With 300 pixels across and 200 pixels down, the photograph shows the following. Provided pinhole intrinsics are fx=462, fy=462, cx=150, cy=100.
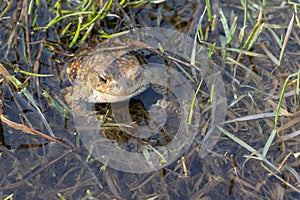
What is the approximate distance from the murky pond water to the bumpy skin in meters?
0.12

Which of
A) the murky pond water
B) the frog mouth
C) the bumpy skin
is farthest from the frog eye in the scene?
the murky pond water

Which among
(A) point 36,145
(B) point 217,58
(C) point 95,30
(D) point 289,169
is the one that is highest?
(C) point 95,30

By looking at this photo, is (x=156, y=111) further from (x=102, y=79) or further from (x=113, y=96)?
(x=102, y=79)

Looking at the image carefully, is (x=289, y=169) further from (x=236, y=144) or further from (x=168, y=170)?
(x=168, y=170)

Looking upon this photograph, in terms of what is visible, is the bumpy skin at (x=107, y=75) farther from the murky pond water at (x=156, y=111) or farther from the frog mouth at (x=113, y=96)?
the murky pond water at (x=156, y=111)

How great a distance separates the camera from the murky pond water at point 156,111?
136 inches

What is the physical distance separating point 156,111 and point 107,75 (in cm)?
52

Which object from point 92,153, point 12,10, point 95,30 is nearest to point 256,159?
point 92,153

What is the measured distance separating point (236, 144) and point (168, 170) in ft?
1.92

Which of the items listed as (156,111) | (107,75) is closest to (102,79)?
(107,75)

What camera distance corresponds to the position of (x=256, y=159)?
3.56m

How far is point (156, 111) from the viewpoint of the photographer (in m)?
3.89

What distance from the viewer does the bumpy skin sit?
3.75m

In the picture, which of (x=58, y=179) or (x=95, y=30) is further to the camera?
(x=95, y=30)
